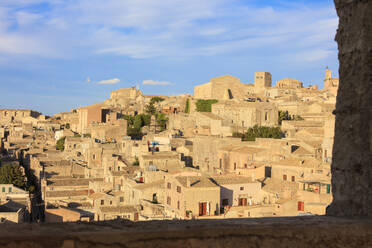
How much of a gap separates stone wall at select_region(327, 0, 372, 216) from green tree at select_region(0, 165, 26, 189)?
32563 mm

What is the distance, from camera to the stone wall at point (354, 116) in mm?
3482

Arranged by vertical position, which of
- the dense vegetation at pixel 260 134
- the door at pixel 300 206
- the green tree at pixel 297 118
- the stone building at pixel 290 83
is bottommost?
the door at pixel 300 206

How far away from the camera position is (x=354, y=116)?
11.7 feet

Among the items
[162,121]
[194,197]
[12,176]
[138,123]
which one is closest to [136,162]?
[12,176]

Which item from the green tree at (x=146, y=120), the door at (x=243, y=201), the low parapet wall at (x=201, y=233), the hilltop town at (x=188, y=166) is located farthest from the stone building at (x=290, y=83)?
the low parapet wall at (x=201, y=233)

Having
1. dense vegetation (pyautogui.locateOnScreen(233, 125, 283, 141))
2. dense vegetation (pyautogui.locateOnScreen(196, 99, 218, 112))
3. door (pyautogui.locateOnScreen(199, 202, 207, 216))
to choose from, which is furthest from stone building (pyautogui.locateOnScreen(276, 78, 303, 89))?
door (pyautogui.locateOnScreen(199, 202, 207, 216))

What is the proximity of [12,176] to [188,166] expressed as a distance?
12.8m

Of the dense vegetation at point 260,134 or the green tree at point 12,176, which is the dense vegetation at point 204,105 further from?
the green tree at point 12,176

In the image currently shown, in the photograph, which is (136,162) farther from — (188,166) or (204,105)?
(204,105)

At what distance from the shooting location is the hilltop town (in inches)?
823

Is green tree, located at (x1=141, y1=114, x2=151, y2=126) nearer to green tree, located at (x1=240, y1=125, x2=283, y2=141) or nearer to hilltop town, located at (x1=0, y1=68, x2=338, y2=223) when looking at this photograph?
hilltop town, located at (x1=0, y1=68, x2=338, y2=223)

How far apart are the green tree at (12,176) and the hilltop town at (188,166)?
75 mm

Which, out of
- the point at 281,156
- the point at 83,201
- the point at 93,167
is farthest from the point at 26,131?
the point at 281,156

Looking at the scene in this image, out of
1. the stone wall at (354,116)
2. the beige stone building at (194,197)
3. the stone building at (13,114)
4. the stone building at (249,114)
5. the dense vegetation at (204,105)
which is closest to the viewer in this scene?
the stone wall at (354,116)
